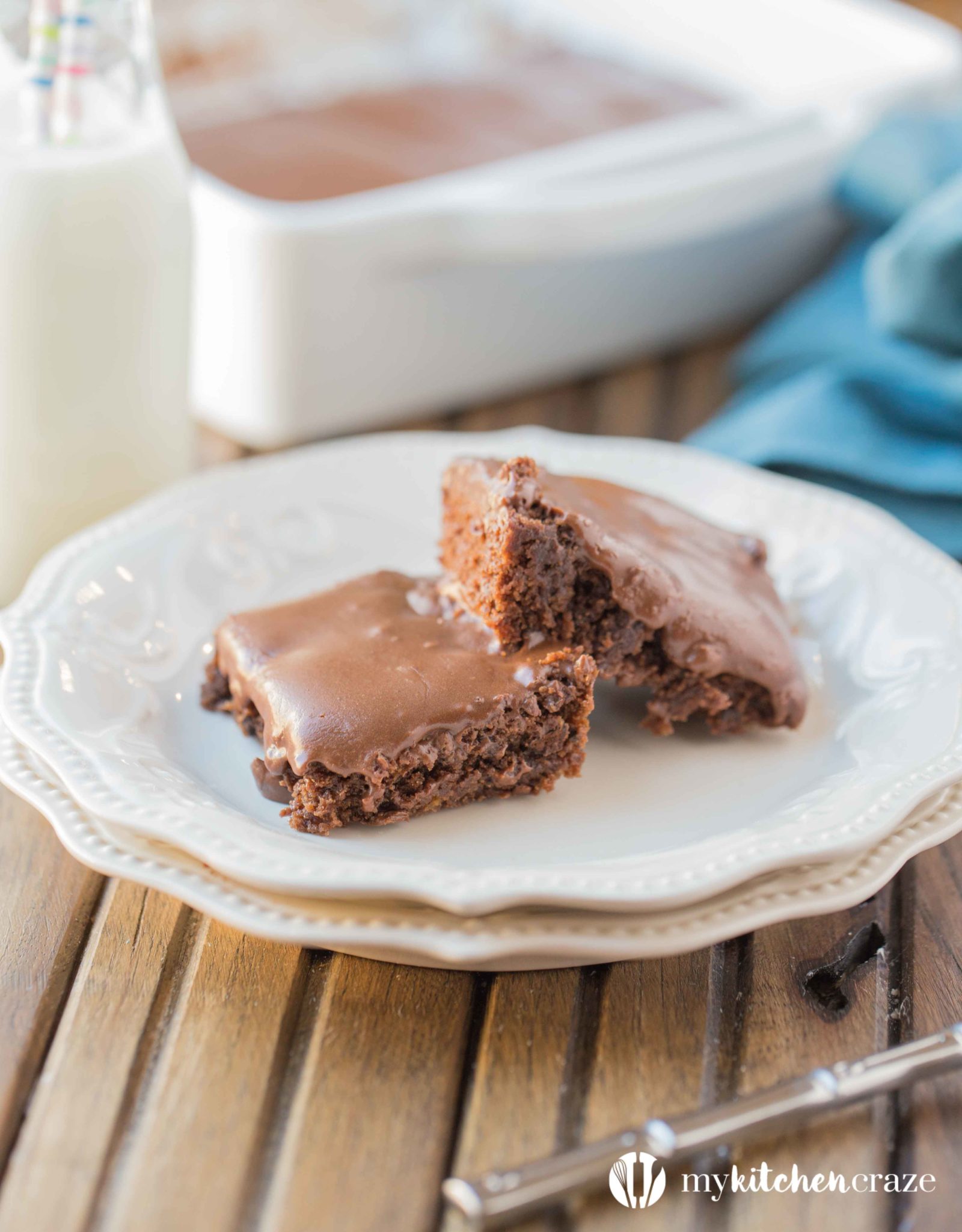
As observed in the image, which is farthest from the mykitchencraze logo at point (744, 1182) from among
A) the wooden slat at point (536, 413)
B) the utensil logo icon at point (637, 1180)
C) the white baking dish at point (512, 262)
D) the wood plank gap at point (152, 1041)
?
the wooden slat at point (536, 413)

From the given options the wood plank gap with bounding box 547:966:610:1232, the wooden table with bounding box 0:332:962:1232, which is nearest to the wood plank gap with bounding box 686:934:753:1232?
the wooden table with bounding box 0:332:962:1232

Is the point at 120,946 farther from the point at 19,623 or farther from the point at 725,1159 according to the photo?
the point at 725,1159

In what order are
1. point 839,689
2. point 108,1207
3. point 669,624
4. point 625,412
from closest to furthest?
point 108,1207, point 669,624, point 839,689, point 625,412

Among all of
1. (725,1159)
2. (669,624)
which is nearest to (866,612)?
(669,624)

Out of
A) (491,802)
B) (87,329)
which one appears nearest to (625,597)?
(491,802)

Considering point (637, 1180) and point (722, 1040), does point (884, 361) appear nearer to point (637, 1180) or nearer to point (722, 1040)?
point (722, 1040)

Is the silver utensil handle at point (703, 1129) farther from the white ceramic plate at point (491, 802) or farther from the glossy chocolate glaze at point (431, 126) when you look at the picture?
the glossy chocolate glaze at point (431, 126)

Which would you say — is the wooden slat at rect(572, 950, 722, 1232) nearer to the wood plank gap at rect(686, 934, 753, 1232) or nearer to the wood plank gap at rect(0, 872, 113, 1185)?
the wood plank gap at rect(686, 934, 753, 1232)
